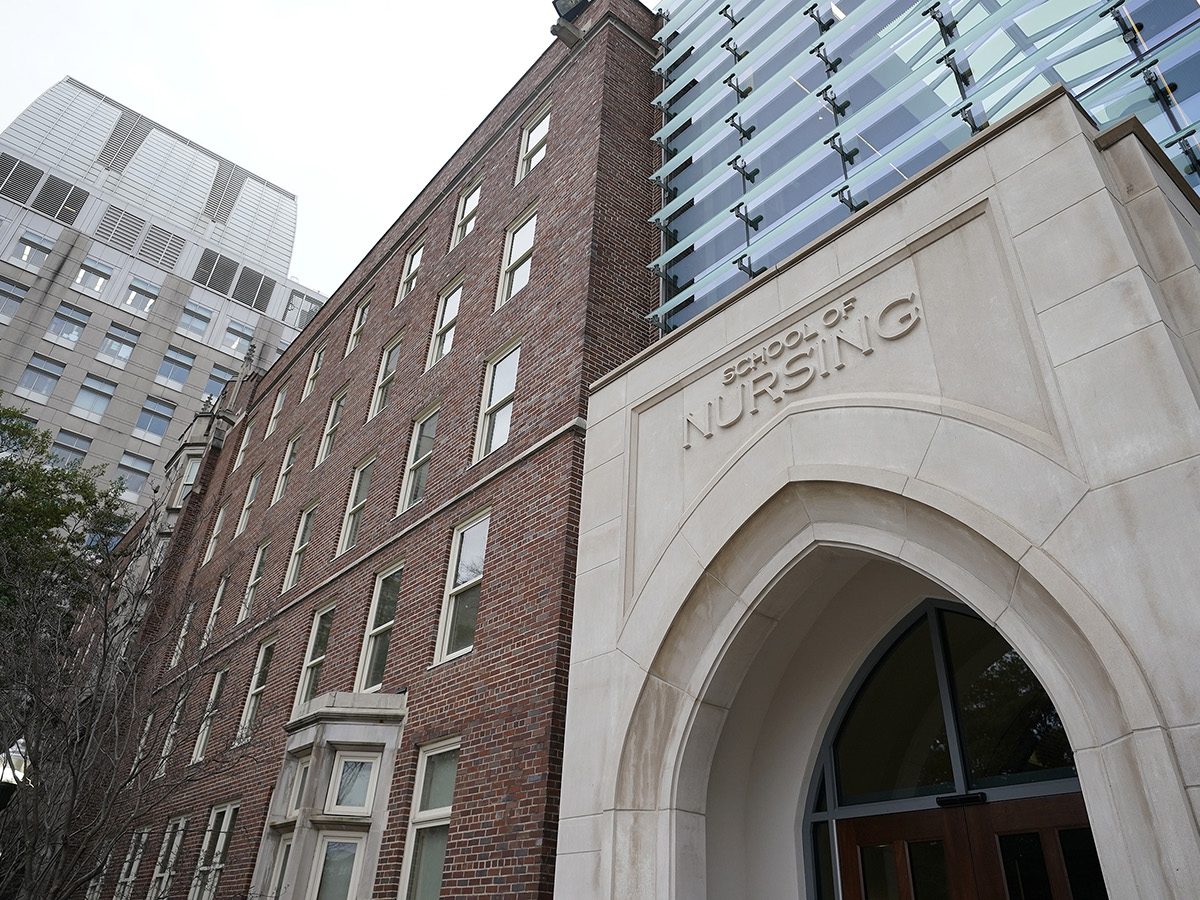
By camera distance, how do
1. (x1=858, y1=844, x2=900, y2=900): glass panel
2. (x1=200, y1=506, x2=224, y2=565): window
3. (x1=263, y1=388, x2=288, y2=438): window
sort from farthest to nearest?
(x1=263, y1=388, x2=288, y2=438): window < (x1=200, y1=506, x2=224, y2=565): window < (x1=858, y1=844, x2=900, y2=900): glass panel

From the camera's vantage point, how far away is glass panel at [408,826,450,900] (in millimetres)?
9586

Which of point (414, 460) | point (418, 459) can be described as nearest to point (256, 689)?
point (414, 460)

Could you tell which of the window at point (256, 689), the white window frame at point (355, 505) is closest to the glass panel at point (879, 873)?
the white window frame at point (355, 505)

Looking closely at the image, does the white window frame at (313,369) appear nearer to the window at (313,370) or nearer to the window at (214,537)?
the window at (313,370)

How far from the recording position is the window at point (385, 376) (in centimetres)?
1733

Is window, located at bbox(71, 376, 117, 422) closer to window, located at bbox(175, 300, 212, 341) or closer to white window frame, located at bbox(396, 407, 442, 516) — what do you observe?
window, located at bbox(175, 300, 212, 341)

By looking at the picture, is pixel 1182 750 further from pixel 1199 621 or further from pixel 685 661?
pixel 685 661

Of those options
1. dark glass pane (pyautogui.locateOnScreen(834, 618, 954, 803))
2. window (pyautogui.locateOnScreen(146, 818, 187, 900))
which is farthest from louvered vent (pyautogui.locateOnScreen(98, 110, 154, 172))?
dark glass pane (pyautogui.locateOnScreen(834, 618, 954, 803))

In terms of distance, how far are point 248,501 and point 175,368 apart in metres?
34.3

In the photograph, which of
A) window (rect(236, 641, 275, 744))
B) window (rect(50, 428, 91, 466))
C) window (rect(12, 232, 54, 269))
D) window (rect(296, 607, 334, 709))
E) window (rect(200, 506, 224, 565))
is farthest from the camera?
window (rect(12, 232, 54, 269))

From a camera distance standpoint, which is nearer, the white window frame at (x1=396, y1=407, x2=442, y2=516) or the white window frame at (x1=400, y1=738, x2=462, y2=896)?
the white window frame at (x1=400, y1=738, x2=462, y2=896)

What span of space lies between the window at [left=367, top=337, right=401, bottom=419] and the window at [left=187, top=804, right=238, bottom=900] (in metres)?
7.69

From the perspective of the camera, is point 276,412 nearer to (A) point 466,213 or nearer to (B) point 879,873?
(A) point 466,213

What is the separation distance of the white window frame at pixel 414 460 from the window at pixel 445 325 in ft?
3.83
